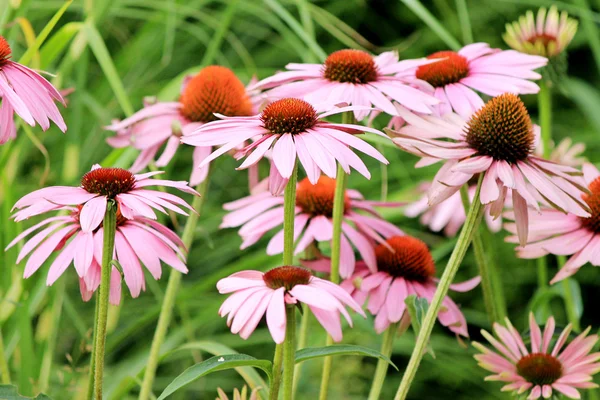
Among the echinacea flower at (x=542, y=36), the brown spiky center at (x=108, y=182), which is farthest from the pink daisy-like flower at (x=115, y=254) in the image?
the echinacea flower at (x=542, y=36)

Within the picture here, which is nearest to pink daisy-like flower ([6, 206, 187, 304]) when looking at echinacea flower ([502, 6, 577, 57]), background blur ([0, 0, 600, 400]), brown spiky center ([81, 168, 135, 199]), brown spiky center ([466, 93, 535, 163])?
brown spiky center ([81, 168, 135, 199])

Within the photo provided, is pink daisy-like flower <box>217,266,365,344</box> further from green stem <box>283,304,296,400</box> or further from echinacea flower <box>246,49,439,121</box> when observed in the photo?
echinacea flower <box>246,49,439,121</box>

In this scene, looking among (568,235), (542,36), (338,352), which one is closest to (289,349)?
(338,352)

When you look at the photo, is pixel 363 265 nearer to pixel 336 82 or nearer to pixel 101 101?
pixel 336 82

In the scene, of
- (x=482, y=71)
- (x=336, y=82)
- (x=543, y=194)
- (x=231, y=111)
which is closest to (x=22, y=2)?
(x=231, y=111)

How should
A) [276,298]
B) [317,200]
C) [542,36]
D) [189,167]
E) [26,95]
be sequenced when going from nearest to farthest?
[276,298]
[26,95]
[317,200]
[542,36]
[189,167]

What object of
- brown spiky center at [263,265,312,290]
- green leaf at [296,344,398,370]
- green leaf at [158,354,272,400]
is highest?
brown spiky center at [263,265,312,290]

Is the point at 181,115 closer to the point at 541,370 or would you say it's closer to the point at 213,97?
the point at 213,97
